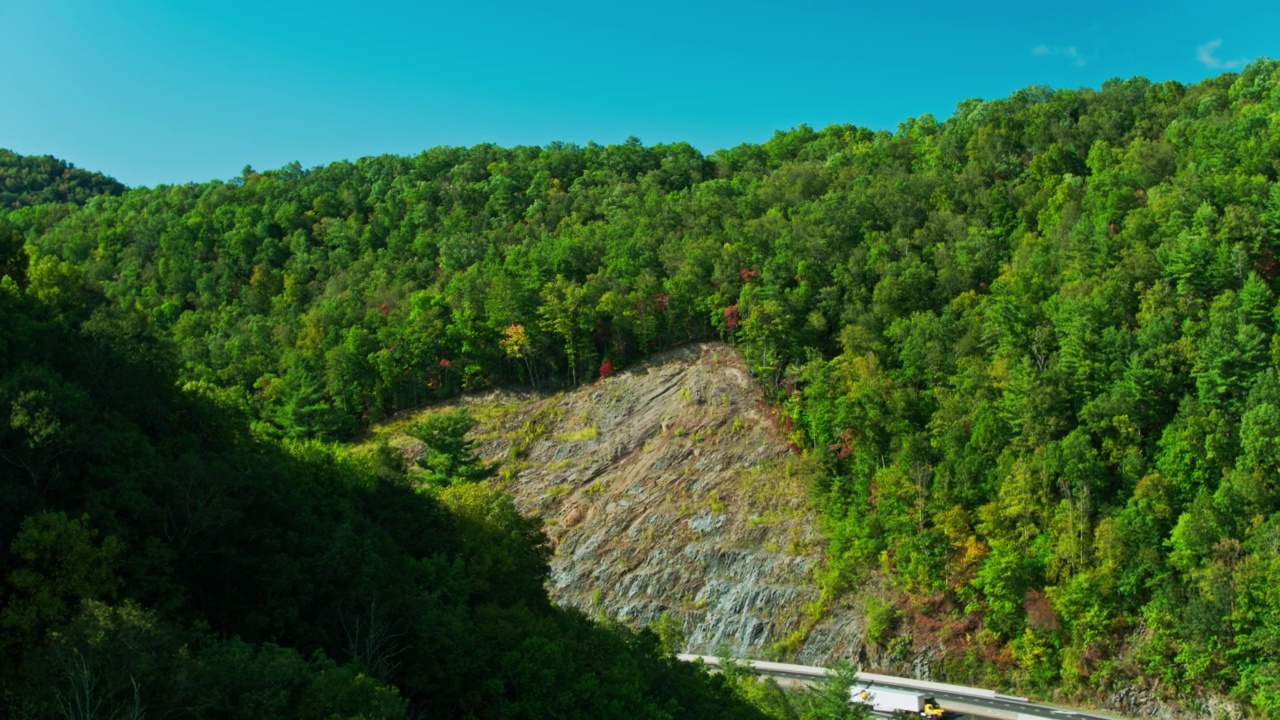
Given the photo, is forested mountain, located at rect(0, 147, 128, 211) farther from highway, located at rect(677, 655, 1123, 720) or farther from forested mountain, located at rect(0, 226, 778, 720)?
highway, located at rect(677, 655, 1123, 720)

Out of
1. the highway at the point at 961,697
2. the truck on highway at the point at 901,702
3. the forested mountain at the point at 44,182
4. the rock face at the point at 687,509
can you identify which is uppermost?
the forested mountain at the point at 44,182

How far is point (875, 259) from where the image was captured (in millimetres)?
71188

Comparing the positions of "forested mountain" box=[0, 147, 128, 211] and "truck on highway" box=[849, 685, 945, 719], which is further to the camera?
"forested mountain" box=[0, 147, 128, 211]

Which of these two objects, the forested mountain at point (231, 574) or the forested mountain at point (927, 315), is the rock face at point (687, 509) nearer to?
the forested mountain at point (927, 315)

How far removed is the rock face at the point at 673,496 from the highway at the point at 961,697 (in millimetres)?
2675

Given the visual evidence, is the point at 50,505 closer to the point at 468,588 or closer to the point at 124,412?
the point at 124,412

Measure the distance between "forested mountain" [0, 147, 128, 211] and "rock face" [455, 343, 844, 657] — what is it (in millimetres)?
110068

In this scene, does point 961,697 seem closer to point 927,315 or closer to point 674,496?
point 674,496

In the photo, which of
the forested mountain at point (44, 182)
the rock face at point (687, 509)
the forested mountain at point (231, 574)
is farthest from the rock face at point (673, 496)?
the forested mountain at point (44, 182)

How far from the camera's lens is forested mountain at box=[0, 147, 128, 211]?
464ft

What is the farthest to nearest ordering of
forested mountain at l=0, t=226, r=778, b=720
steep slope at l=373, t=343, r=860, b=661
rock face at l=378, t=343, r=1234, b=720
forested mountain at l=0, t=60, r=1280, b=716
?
steep slope at l=373, t=343, r=860, b=661 < rock face at l=378, t=343, r=1234, b=720 < forested mountain at l=0, t=60, r=1280, b=716 < forested mountain at l=0, t=226, r=778, b=720

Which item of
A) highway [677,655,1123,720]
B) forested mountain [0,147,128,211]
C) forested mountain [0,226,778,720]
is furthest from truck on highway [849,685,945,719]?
forested mountain [0,147,128,211]

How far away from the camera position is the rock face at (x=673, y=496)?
181 feet

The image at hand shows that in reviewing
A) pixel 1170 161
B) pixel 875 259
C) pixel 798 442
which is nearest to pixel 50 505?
pixel 798 442
